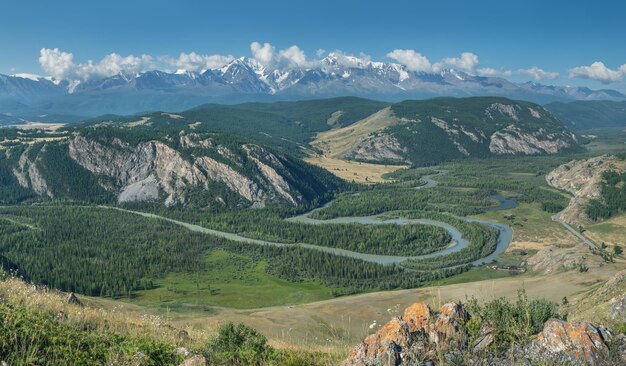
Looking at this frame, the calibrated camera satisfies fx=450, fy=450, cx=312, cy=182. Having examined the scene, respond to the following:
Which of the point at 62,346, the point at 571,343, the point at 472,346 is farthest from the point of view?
the point at 472,346

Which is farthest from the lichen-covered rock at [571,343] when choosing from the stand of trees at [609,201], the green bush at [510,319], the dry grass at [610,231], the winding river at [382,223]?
the stand of trees at [609,201]

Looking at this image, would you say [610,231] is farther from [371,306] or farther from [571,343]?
[571,343]

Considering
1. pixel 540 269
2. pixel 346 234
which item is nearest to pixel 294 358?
pixel 540 269

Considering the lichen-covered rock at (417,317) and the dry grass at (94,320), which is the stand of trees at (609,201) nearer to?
the lichen-covered rock at (417,317)

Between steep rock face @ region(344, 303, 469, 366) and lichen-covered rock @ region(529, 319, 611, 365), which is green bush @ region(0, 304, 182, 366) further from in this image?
lichen-covered rock @ region(529, 319, 611, 365)

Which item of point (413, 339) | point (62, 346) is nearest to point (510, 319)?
point (413, 339)

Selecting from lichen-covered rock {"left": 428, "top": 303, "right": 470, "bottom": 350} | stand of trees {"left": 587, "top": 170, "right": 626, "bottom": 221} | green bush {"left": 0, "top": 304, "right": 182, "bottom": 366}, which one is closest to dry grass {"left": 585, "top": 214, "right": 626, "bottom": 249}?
stand of trees {"left": 587, "top": 170, "right": 626, "bottom": 221}

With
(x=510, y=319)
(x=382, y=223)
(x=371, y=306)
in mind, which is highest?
(x=510, y=319)

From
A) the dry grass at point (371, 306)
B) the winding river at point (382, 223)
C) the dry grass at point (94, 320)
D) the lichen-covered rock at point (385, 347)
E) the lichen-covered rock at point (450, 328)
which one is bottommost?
the winding river at point (382, 223)

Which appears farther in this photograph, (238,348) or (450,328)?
(238,348)
